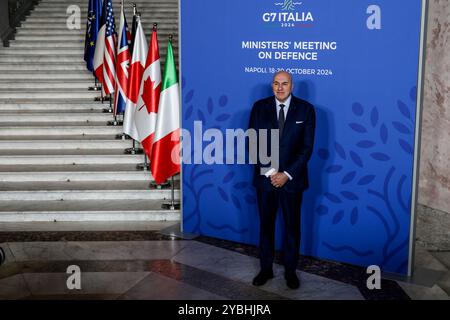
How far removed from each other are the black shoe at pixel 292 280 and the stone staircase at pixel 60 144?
231cm

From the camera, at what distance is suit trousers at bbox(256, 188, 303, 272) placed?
5012mm

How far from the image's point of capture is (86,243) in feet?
20.8

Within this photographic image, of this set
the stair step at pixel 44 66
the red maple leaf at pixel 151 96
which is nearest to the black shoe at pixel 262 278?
the red maple leaf at pixel 151 96

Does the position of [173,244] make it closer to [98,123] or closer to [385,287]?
[385,287]

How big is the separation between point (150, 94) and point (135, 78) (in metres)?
0.71

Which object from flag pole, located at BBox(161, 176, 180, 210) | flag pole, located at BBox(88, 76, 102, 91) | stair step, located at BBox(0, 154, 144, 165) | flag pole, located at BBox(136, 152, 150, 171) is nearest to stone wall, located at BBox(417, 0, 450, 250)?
flag pole, located at BBox(161, 176, 180, 210)

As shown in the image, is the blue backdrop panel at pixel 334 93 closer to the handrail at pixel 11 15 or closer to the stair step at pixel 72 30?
the stair step at pixel 72 30

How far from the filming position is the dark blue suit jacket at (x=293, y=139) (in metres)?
4.90

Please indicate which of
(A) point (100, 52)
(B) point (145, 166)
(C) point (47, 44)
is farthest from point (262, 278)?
(C) point (47, 44)

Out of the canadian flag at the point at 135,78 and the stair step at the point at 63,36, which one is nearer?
the canadian flag at the point at 135,78

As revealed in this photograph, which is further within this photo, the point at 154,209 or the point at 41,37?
the point at 41,37

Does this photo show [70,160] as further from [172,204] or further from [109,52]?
[172,204]
